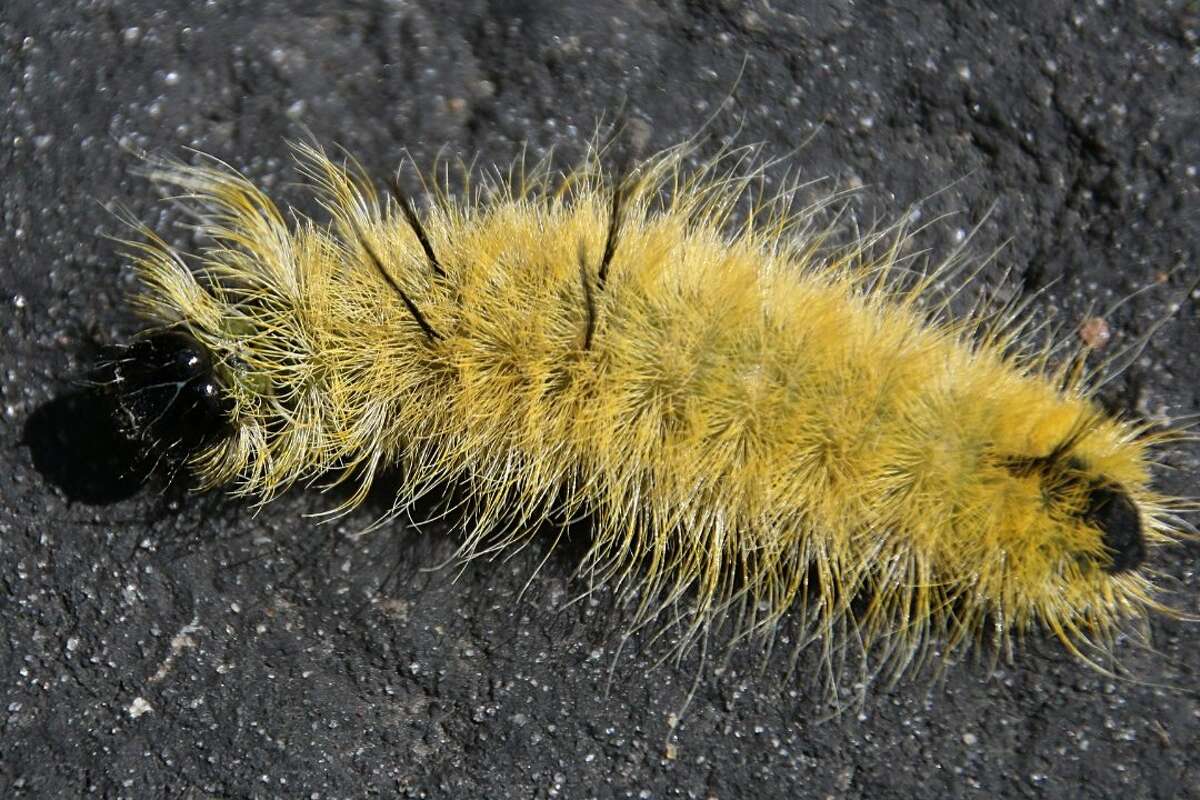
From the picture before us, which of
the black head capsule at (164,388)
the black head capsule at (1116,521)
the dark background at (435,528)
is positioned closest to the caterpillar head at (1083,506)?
the black head capsule at (1116,521)

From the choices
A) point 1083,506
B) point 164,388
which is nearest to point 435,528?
point 164,388

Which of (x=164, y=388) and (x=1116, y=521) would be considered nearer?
(x=1116, y=521)

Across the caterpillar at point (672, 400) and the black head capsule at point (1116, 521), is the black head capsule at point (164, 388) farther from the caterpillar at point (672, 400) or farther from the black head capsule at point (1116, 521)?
the black head capsule at point (1116, 521)

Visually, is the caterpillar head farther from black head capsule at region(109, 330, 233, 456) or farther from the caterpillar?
black head capsule at region(109, 330, 233, 456)

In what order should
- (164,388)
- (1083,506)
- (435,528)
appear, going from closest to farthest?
(1083,506)
(164,388)
(435,528)

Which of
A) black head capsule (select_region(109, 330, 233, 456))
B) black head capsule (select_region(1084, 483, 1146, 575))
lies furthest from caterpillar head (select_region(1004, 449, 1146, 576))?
black head capsule (select_region(109, 330, 233, 456))

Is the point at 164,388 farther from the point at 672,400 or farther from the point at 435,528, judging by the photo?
the point at 672,400
